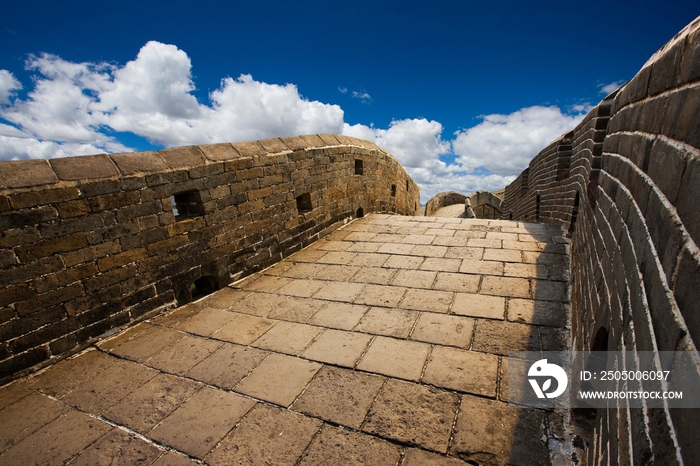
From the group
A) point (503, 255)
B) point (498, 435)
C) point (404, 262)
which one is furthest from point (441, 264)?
point (498, 435)

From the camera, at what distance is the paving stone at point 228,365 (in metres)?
2.55

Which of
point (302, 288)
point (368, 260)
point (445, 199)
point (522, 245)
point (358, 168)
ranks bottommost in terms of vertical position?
point (445, 199)

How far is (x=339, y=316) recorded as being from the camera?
3346mm

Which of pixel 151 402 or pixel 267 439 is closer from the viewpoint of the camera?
pixel 267 439

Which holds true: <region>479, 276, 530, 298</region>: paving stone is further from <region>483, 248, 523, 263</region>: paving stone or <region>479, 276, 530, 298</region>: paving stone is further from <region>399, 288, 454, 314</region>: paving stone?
<region>483, 248, 523, 263</region>: paving stone

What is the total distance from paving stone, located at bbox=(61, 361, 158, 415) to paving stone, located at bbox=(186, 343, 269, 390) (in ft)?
1.31

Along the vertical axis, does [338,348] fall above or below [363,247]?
below

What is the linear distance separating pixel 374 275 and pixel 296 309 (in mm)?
1172

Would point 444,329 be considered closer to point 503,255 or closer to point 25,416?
point 503,255

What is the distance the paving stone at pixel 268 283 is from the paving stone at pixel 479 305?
2.17m

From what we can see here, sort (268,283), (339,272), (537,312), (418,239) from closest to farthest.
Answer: (537,312) → (268,283) → (339,272) → (418,239)

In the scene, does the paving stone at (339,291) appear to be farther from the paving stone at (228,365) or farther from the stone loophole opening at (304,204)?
the stone loophole opening at (304,204)

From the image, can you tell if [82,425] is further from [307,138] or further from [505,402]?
[307,138]

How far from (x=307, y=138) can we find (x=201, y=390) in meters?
4.28
